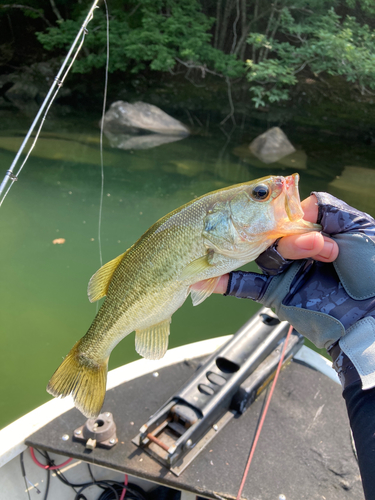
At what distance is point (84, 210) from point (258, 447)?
20.6ft

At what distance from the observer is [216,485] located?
2309 millimetres

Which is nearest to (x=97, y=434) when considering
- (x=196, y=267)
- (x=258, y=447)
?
(x=258, y=447)

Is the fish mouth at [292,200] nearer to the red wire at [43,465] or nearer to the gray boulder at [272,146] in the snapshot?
the red wire at [43,465]

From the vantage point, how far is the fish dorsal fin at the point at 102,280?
2002 millimetres

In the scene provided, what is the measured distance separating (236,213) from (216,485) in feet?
5.56

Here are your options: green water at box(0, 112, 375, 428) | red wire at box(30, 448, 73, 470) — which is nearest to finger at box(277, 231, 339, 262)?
red wire at box(30, 448, 73, 470)

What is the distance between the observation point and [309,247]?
167cm

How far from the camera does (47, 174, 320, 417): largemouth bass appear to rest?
5.53 feet

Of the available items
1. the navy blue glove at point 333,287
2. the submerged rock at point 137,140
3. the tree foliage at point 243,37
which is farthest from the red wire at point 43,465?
the tree foliage at point 243,37

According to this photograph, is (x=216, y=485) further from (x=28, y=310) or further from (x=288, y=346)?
(x=28, y=310)

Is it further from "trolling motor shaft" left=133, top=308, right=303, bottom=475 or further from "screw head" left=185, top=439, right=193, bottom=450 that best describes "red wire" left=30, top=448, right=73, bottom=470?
"screw head" left=185, top=439, right=193, bottom=450

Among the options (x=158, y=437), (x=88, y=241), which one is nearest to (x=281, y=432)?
(x=158, y=437)

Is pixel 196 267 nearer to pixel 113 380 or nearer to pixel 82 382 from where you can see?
pixel 82 382

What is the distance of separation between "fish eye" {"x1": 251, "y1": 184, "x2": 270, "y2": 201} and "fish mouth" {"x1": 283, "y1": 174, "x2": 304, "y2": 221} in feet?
0.26
